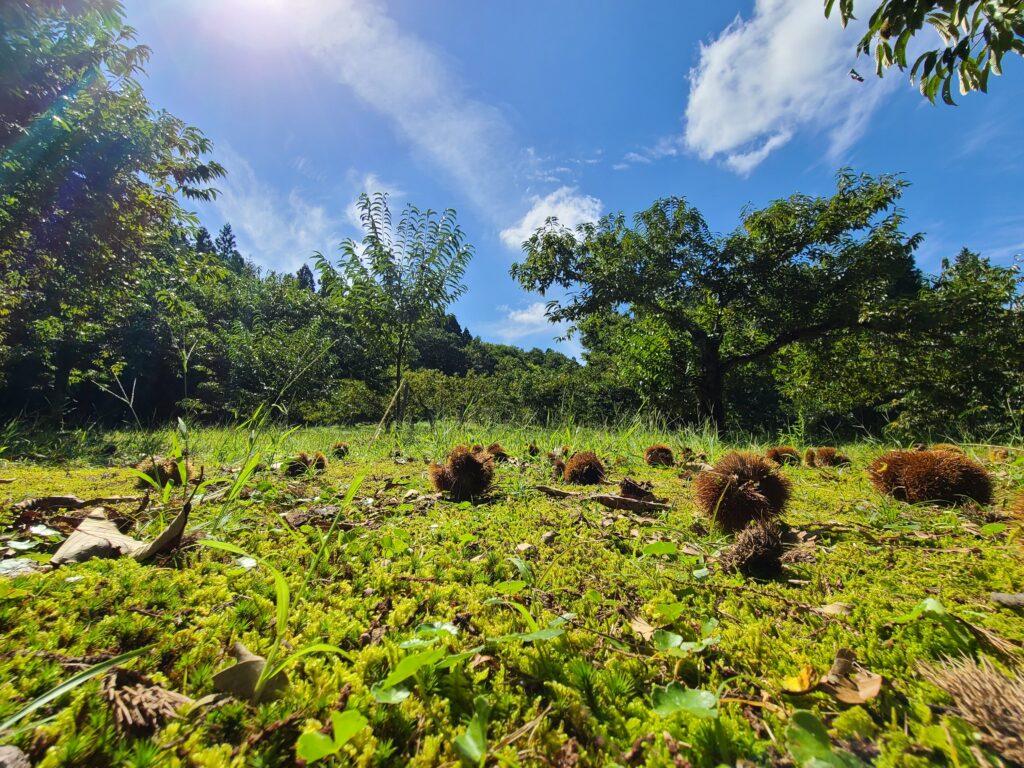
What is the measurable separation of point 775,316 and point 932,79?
32.8 feet

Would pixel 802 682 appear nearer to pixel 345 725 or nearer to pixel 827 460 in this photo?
pixel 345 725

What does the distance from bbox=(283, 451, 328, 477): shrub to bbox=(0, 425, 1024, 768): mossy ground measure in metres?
→ 1.34

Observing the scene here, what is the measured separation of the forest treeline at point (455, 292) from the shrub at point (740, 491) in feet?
15.0

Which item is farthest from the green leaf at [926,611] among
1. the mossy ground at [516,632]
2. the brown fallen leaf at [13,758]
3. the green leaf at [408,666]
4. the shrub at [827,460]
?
the shrub at [827,460]

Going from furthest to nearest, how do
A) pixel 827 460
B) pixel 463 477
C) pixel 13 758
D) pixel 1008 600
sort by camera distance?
1. pixel 827 460
2. pixel 463 477
3. pixel 1008 600
4. pixel 13 758

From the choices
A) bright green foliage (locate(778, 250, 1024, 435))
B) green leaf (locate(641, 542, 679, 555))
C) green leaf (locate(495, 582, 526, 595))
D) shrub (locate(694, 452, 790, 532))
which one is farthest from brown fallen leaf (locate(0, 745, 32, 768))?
bright green foliage (locate(778, 250, 1024, 435))

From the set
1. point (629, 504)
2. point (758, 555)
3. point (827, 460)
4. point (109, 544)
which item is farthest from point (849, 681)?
point (827, 460)

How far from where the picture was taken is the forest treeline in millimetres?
7582

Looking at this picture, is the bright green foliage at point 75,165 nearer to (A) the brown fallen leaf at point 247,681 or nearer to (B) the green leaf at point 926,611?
(A) the brown fallen leaf at point 247,681

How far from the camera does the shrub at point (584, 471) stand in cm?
300

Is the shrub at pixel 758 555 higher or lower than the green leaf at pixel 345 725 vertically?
higher

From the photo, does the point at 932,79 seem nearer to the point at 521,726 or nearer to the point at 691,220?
the point at 521,726

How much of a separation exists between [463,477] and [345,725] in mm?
1930

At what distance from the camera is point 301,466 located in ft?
10.9
